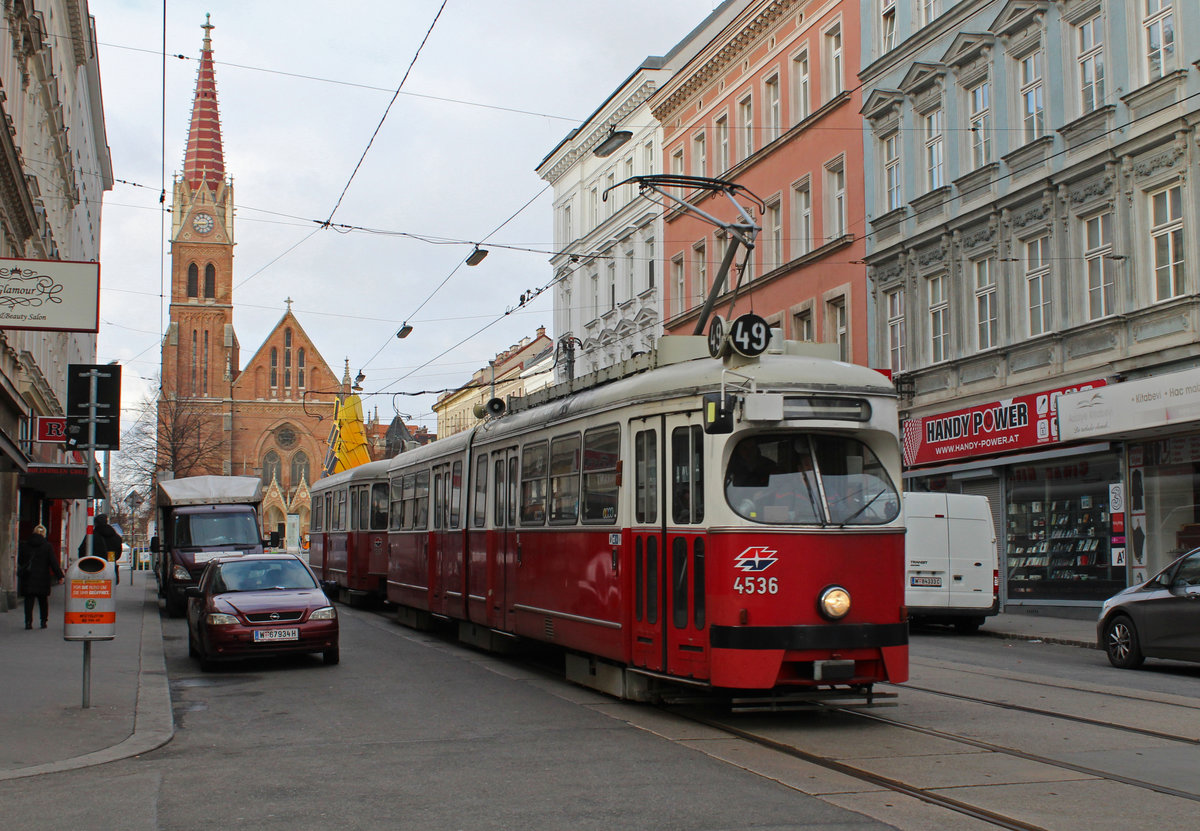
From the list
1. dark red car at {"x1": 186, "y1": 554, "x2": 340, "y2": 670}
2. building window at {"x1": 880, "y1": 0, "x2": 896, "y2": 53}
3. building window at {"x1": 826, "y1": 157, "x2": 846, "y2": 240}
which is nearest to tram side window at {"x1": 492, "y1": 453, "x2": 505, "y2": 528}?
dark red car at {"x1": 186, "y1": 554, "x2": 340, "y2": 670}

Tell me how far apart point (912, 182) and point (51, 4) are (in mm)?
21142

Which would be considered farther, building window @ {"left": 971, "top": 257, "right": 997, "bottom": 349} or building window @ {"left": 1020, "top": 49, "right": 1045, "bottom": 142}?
building window @ {"left": 971, "top": 257, "right": 997, "bottom": 349}

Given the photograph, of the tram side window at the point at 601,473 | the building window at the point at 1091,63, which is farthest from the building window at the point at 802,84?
the tram side window at the point at 601,473

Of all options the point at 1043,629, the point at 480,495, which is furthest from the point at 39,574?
the point at 1043,629

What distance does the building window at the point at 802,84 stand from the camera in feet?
112

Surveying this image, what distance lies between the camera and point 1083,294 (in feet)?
77.7

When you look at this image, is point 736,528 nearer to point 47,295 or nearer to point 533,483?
point 533,483

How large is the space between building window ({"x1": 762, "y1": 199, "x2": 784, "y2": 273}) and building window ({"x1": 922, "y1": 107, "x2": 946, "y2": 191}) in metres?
6.52

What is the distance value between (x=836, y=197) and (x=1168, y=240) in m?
12.0

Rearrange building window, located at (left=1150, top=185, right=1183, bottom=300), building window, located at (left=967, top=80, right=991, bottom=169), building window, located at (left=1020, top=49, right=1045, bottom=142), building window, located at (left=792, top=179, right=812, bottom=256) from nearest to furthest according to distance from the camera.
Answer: building window, located at (left=1150, top=185, right=1183, bottom=300) < building window, located at (left=1020, top=49, right=1045, bottom=142) < building window, located at (left=967, top=80, right=991, bottom=169) < building window, located at (left=792, top=179, right=812, bottom=256)

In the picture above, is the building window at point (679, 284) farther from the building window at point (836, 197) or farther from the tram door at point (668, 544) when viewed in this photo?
the tram door at point (668, 544)

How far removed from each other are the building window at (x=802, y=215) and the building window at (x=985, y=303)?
24.2 feet

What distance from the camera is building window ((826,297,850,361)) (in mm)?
32219

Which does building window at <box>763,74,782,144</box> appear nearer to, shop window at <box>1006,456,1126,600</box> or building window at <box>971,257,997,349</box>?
building window at <box>971,257,997,349</box>
